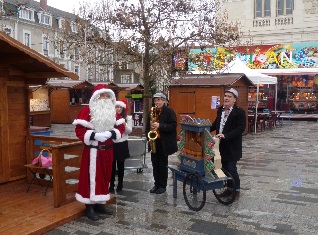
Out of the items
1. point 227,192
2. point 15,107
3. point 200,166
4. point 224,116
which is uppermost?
point 15,107

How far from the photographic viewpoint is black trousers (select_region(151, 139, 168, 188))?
664 centimetres

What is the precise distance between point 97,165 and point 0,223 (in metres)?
1.44

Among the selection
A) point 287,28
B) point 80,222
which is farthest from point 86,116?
point 287,28

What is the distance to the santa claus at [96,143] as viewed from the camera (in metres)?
5.27

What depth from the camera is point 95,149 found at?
5312 millimetres

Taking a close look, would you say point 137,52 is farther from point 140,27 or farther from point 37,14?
point 37,14

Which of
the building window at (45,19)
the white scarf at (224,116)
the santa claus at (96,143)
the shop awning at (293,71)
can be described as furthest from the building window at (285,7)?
the building window at (45,19)

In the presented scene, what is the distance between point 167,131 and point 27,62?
251 cm

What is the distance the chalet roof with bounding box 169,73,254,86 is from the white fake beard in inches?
349

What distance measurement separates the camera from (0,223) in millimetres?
5020

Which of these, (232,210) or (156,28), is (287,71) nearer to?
(156,28)

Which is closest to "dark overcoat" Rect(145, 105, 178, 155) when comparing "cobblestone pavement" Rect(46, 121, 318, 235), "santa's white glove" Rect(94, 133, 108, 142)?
"cobblestone pavement" Rect(46, 121, 318, 235)

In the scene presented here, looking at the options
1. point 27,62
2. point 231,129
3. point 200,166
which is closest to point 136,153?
point 231,129

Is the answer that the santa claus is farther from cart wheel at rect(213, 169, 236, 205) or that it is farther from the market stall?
cart wheel at rect(213, 169, 236, 205)
